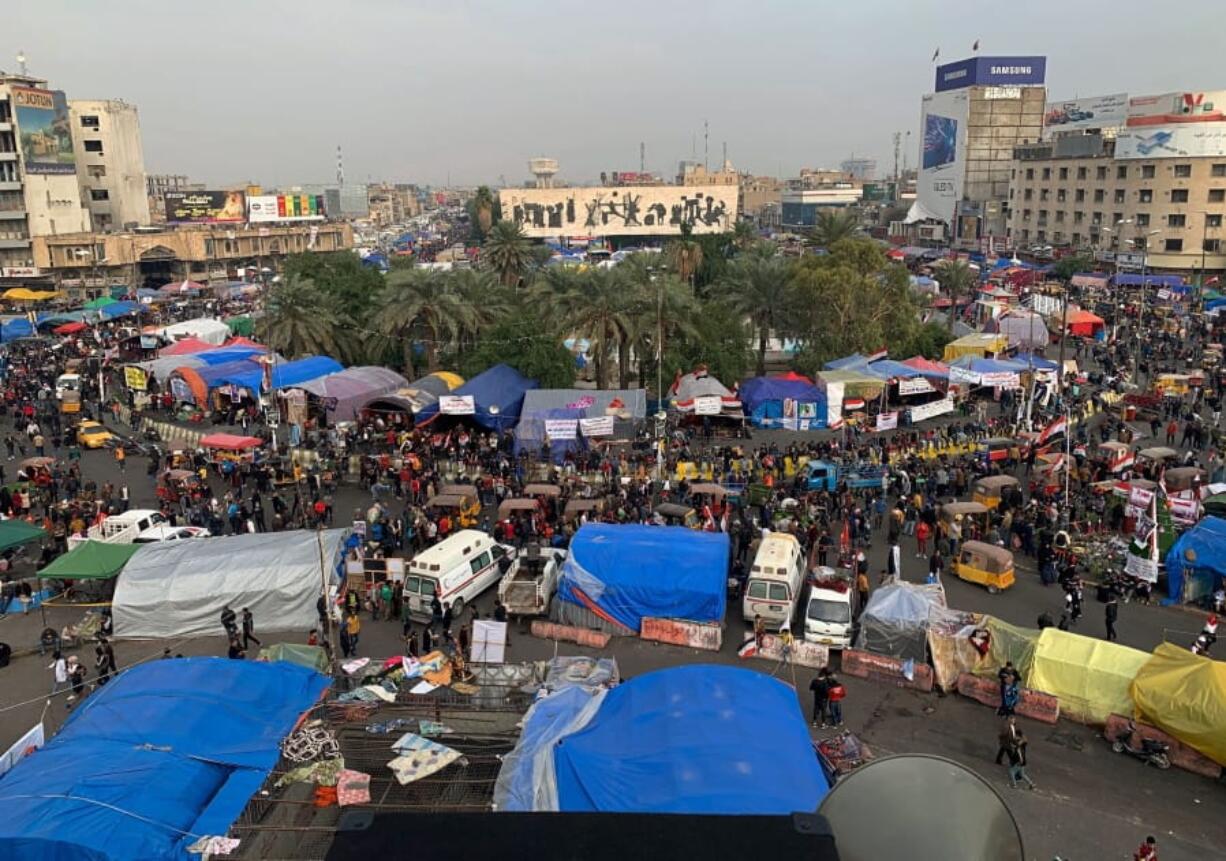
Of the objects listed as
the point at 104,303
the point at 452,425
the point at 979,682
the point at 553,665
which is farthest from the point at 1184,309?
the point at 104,303

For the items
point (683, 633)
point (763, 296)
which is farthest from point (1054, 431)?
point (763, 296)

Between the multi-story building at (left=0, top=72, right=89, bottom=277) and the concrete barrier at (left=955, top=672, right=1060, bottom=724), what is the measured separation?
81465 millimetres

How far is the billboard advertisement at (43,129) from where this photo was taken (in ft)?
238

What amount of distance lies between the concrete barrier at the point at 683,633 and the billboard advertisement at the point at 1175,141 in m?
73.4

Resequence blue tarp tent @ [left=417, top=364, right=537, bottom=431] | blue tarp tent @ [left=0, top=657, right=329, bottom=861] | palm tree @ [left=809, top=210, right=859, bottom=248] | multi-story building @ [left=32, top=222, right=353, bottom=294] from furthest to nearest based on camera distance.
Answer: multi-story building @ [left=32, top=222, right=353, bottom=294] < palm tree @ [left=809, top=210, right=859, bottom=248] < blue tarp tent @ [left=417, top=364, right=537, bottom=431] < blue tarp tent @ [left=0, top=657, right=329, bottom=861]

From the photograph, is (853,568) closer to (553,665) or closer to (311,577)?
(553,665)

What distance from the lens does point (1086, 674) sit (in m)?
14.1

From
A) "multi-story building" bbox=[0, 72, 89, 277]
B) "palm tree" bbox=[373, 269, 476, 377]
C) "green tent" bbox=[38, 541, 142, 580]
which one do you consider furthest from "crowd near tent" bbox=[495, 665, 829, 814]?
"multi-story building" bbox=[0, 72, 89, 277]

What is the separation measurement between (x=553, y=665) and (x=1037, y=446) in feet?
65.0

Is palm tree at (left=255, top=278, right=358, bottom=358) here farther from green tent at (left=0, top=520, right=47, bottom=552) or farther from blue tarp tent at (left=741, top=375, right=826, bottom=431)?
blue tarp tent at (left=741, top=375, right=826, bottom=431)

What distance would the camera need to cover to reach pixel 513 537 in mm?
22875

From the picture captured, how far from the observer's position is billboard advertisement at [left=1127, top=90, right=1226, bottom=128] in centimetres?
7100

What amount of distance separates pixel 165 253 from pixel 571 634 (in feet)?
254

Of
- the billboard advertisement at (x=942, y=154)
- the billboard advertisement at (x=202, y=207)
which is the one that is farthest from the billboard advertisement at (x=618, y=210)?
the billboard advertisement at (x=202, y=207)
